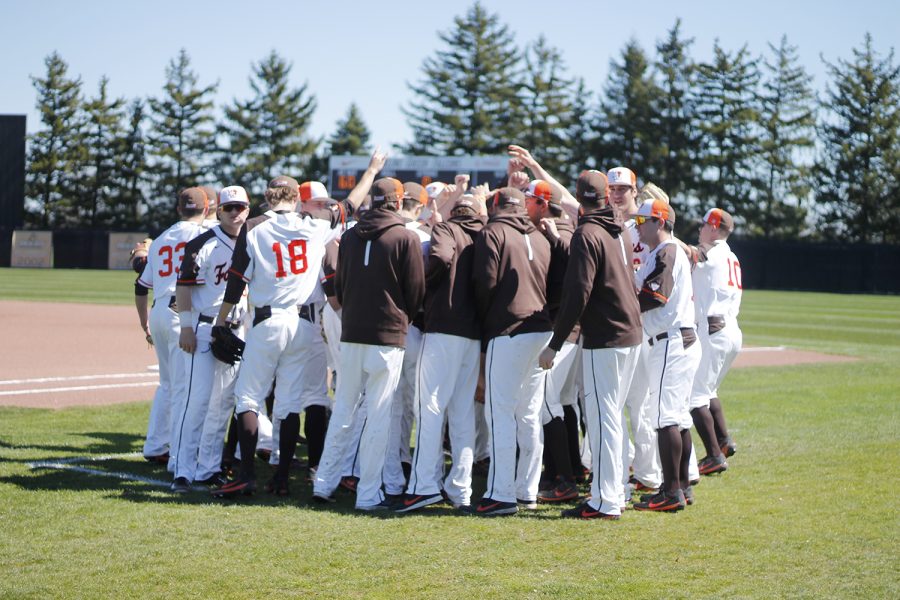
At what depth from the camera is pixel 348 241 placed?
673cm

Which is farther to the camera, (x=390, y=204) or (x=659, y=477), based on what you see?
(x=659, y=477)

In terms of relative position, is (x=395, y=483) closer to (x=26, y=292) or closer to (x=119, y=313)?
(x=119, y=313)

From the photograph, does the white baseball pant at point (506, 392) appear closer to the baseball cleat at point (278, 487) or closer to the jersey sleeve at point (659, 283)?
the jersey sleeve at point (659, 283)

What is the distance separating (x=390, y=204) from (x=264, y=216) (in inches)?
41.6

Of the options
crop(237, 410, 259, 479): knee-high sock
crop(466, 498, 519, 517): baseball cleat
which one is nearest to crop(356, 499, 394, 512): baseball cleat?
crop(466, 498, 519, 517): baseball cleat

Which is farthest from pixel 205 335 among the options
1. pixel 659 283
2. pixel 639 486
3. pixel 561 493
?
pixel 639 486

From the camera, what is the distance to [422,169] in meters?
34.0

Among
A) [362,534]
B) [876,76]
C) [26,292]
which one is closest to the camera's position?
[362,534]

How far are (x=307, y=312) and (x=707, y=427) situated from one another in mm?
3387

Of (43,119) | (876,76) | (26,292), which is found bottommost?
(26,292)

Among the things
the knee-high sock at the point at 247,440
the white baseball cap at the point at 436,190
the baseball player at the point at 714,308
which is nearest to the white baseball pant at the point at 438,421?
the knee-high sock at the point at 247,440

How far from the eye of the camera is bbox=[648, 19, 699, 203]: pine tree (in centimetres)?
6228

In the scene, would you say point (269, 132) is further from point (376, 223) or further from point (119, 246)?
point (376, 223)

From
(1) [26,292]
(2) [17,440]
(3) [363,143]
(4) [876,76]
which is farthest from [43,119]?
(2) [17,440]
